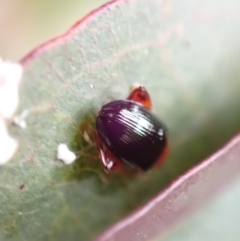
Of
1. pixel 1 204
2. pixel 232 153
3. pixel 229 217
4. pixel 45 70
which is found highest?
pixel 45 70

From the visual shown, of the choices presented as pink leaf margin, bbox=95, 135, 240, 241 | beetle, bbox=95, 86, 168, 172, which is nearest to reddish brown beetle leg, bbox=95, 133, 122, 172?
beetle, bbox=95, 86, 168, 172

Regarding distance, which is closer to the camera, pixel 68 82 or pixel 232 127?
pixel 68 82

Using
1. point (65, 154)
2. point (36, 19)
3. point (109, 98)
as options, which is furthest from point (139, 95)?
point (36, 19)

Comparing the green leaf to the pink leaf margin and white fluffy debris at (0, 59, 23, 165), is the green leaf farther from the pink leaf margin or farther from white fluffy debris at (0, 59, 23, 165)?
the pink leaf margin

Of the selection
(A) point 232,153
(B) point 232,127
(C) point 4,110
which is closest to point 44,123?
(C) point 4,110

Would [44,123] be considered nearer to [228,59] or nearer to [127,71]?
[127,71]

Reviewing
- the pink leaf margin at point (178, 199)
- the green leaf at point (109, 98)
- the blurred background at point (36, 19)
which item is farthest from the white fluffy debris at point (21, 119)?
the blurred background at point (36, 19)

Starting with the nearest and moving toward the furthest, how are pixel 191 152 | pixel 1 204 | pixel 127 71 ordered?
pixel 1 204 < pixel 127 71 < pixel 191 152

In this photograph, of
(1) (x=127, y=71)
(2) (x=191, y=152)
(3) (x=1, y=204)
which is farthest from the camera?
(2) (x=191, y=152)
